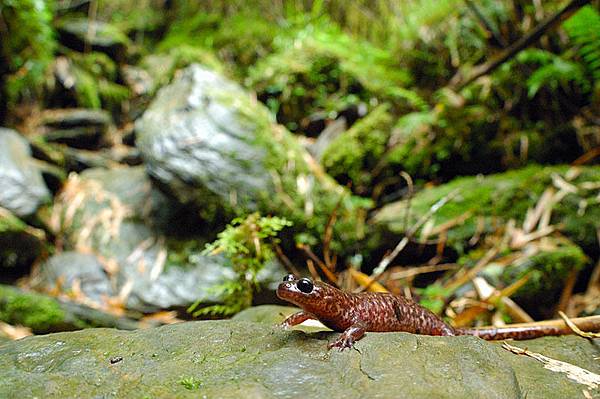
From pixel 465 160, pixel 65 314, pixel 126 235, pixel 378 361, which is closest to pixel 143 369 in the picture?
pixel 378 361

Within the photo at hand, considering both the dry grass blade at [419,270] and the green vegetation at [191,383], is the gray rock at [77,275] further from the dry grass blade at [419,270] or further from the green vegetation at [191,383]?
the green vegetation at [191,383]

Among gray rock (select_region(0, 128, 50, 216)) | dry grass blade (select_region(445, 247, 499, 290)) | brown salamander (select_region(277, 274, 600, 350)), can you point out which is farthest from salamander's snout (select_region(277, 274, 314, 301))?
gray rock (select_region(0, 128, 50, 216))

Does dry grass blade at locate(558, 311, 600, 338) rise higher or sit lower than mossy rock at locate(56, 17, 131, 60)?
lower

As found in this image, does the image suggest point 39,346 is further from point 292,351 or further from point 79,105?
point 79,105

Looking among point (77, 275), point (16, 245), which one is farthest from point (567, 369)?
point (16, 245)

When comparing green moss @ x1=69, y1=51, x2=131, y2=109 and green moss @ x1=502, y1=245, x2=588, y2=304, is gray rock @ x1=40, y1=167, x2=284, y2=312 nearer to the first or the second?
green moss @ x1=69, y1=51, x2=131, y2=109

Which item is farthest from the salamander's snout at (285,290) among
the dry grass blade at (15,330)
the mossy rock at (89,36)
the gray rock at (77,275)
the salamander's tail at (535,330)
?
the mossy rock at (89,36)

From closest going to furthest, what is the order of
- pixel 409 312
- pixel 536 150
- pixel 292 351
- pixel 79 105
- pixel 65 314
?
pixel 292 351 < pixel 409 312 < pixel 65 314 < pixel 536 150 < pixel 79 105

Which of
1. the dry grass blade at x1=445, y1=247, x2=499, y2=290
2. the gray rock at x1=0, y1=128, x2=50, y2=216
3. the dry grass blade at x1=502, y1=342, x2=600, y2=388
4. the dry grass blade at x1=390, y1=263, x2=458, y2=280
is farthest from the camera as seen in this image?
the gray rock at x1=0, y1=128, x2=50, y2=216
